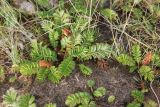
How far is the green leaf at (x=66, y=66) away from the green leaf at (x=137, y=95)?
52cm

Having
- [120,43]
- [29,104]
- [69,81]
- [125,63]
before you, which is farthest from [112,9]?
[29,104]

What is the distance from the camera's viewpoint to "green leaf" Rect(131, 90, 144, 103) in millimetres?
2764

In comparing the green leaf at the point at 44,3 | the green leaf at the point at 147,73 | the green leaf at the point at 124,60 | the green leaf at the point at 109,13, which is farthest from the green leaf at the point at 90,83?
the green leaf at the point at 44,3

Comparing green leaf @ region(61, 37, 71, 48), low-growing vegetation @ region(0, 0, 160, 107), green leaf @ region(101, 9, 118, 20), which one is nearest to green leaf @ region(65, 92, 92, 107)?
low-growing vegetation @ region(0, 0, 160, 107)

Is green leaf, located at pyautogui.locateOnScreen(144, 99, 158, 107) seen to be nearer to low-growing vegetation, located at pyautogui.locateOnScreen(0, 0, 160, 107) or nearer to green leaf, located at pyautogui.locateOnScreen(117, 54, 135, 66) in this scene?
low-growing vegetation, located at pyautogui.locateOnScreen(0, 0, 160, 107)

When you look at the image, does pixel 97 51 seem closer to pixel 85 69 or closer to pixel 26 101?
pixel 85 69

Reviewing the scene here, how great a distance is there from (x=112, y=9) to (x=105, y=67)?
0.62 m

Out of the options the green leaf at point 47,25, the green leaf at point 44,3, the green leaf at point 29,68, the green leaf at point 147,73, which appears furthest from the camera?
the green leaf at point 44,3

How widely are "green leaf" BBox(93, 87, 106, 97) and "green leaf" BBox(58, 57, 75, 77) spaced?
0.85ft

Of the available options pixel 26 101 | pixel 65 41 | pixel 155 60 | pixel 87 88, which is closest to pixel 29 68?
pixel 26 101

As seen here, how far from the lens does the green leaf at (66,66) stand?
110 inches

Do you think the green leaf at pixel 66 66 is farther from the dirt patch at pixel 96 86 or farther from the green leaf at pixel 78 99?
the green leaf at pixel 78 99

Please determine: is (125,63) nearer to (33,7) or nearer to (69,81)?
(69,81)

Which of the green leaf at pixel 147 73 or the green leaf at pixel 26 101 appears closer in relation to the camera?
the green leaf at pixel 26 101
